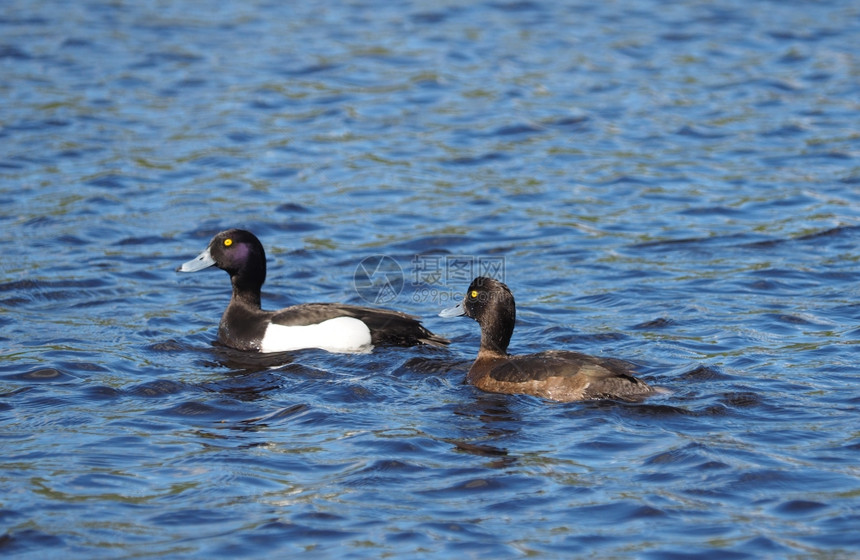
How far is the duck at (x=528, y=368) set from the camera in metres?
8.87

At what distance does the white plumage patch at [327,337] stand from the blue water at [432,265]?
186 mm

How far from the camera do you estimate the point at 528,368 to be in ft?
30.5

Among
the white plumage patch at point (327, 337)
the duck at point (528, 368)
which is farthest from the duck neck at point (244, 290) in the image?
the duck at point (528, 368)

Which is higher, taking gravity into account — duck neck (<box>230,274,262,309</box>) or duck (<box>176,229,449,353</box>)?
duck neck (<box>230,274,262,309</box>)

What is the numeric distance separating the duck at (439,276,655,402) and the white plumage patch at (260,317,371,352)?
83 cm

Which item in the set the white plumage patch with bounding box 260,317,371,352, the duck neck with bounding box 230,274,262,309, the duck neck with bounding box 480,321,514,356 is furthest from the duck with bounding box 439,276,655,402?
the duck neck with bounding box 230,274,262,309

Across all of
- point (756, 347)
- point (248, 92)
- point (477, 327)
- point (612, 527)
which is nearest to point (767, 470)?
point (612, 527)

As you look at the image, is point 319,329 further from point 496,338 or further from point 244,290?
point 496,338

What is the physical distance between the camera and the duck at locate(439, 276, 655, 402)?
29.1 ft

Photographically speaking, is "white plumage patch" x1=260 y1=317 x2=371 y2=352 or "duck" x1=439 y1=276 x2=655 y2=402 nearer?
"duck" x1=439 y1=276 x2=655 y2=402

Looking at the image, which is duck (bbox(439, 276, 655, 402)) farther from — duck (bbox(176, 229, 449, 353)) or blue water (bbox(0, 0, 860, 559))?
duck (bbox(176, 229, 449, 353))

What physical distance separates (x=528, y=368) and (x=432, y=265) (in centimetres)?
420

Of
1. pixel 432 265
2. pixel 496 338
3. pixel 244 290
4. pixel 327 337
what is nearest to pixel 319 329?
pixel 327 337

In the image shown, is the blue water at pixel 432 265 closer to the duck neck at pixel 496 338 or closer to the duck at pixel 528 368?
the duck at pixel 528 368
